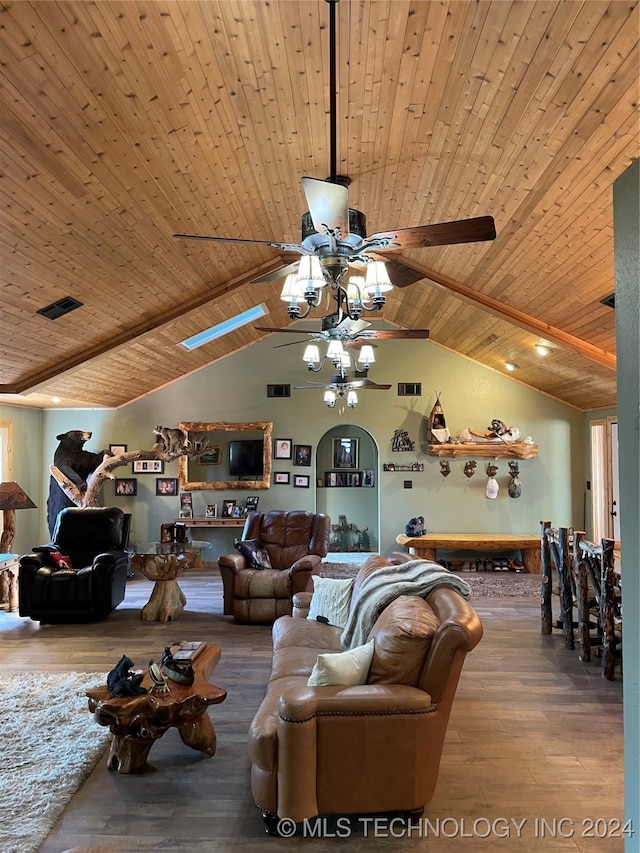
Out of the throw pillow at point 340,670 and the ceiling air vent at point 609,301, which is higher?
the ceiling air vent at point 609,301

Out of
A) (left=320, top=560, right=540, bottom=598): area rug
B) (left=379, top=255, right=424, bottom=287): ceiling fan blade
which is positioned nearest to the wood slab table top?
(left=320, top=560, right=540, bottom=598): area rug

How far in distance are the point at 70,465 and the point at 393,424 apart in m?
5.05

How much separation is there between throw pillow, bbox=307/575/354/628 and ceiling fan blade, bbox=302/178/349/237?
8.68 feet

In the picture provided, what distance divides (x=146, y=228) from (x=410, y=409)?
18.7 feet

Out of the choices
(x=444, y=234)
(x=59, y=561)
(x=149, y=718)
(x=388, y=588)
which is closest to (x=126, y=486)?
(x=59, y=561)

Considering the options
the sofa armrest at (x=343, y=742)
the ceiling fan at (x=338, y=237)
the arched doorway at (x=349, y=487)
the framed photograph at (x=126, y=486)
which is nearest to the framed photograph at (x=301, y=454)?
the arched doorway at (x=349, y=487)

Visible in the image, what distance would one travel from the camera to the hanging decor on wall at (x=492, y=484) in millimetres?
8672

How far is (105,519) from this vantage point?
21.2 feet

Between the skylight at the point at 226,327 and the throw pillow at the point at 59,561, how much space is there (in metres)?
3.29

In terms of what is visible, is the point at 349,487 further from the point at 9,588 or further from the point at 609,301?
the point at 609,301

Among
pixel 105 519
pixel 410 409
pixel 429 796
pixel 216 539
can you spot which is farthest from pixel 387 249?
pixel 216 539

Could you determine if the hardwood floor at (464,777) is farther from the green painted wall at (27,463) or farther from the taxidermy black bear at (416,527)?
the green painted wall at (27,463)

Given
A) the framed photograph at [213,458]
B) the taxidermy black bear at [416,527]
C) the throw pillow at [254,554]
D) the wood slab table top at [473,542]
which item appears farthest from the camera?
the framed photograph at [213,458]

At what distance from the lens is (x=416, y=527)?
28.0 feet
